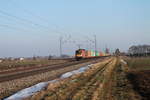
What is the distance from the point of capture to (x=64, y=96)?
10.4m

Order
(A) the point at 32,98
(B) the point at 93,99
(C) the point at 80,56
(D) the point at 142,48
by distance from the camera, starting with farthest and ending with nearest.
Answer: (D) the point at 142,48, (C) the point at 80,56, (A) the point at 32,98, (B) the point at 93,99

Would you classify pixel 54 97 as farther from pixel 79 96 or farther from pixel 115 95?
pixel 115 95

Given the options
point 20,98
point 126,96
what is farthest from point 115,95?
point 20,98

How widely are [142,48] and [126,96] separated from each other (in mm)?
199265

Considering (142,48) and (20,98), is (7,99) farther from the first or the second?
(142,48)

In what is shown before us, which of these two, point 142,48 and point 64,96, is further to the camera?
point 142,48

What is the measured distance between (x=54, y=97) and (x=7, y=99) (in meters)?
2.57

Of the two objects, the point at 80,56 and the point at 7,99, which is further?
the point at 80,56

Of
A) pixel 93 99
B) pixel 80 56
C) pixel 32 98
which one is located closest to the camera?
pixel 93 99

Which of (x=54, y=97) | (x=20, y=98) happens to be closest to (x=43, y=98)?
(x=54, y=97)

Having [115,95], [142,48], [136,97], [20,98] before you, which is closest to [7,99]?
[20,98]

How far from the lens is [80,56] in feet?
226

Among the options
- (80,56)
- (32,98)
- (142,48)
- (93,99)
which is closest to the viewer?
(93,99)

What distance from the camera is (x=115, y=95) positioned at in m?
10.6
